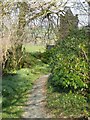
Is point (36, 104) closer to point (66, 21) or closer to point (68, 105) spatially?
point (68, 105)

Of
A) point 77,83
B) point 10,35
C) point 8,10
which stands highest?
point 8,10

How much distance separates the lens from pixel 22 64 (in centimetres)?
1482

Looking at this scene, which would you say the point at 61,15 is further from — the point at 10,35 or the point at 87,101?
the point at 87,101

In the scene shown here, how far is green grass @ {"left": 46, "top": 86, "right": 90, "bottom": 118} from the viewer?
7.13 m

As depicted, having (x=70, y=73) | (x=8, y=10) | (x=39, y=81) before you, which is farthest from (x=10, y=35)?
(x=70, y=73)

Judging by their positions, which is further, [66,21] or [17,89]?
[66,21]

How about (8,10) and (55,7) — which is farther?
(55,7)

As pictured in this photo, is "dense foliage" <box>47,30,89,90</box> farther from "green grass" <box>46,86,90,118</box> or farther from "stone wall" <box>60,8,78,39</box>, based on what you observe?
"stone wall" <box>60,8,78,39</box>

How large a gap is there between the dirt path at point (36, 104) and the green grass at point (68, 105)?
8.8 inches

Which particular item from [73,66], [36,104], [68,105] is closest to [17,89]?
[36,104]

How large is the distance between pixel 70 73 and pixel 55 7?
8.24 m

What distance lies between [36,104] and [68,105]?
3.98ft

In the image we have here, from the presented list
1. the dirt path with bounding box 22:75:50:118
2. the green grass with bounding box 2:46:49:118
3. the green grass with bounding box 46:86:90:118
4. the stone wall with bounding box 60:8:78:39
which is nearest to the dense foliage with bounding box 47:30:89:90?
the green grass with bounding box 46:86:90:118

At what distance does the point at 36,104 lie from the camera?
8281 millimetres
